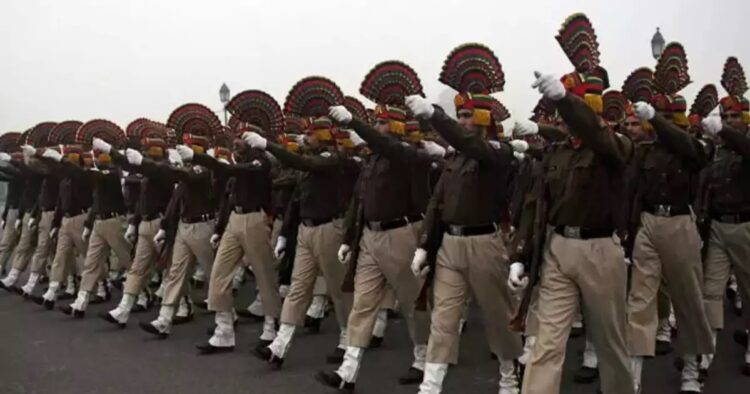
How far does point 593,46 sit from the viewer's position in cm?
505

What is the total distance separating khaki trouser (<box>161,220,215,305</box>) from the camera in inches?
327

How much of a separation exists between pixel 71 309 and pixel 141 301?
881 mm

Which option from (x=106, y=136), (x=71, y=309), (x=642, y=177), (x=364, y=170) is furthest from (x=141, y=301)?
(x=642, y=177)

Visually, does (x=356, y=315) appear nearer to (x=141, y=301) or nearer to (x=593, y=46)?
(x=593, y=46)

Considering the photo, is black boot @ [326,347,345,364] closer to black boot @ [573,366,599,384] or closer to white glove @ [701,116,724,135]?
black boot @ [573,366,599,384]

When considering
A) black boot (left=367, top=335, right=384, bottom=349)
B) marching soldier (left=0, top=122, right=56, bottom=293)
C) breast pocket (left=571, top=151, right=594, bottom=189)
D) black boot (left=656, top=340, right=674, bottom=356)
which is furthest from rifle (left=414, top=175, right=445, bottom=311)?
marching soldier (left=0, top=122, right=56, bottom=293)

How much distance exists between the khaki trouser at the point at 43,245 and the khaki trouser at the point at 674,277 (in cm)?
876

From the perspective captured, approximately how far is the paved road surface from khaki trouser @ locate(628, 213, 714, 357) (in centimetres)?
Result: 54

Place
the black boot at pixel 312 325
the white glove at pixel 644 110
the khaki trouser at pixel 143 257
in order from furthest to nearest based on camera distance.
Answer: the khaki trouser at pixel 143 257, the black boot at pixel 312 325, the white glove at pixel 644 110

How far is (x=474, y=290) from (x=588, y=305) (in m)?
0.97

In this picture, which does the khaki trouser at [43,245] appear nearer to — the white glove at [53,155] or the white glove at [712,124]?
the white glove at [53,155]

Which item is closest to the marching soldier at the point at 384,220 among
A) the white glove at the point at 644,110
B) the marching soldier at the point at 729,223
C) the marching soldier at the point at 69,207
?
the white glove at the point at 644,110

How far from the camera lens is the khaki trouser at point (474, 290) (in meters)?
5.41

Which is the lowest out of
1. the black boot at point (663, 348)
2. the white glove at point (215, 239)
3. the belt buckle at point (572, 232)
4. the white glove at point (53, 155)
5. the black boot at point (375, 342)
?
the black boot at point (375, 342)
